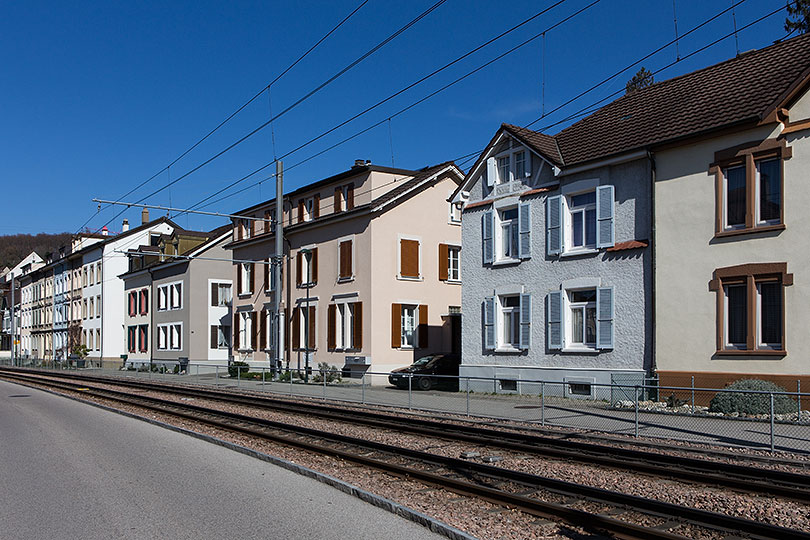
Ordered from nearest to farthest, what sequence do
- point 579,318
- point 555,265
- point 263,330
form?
point 579,318 < point 555,265 < point 263,330

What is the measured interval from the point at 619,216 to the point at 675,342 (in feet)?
13.6

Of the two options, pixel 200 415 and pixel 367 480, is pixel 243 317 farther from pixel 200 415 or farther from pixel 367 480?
pixel 367 480

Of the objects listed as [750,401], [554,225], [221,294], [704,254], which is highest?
[554,225]

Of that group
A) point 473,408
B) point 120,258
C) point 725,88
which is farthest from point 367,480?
point 120,258

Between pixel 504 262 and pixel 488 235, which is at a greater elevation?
pixel 488 235

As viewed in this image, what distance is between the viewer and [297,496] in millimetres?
9461

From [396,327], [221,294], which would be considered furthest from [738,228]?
[221,294]

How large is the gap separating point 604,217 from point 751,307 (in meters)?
5.40

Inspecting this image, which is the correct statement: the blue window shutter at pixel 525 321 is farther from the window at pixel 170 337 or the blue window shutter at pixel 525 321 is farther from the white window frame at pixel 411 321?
the window at pixel 170 337

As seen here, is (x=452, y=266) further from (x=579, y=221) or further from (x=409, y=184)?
(x=579, y=221)

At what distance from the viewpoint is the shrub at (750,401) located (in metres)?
14.5

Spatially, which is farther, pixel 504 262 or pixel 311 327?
pixel 311 327

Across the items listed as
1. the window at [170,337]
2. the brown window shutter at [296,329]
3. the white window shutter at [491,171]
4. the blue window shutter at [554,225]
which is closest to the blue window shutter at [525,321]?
the blue window shutter at [554,225]

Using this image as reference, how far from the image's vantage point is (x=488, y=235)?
27703 mm
